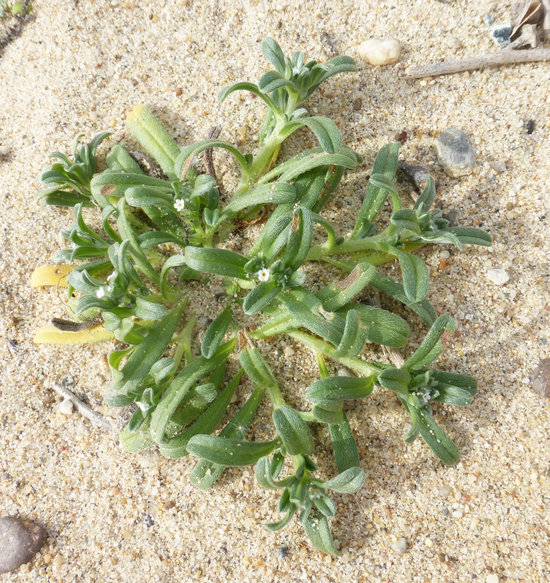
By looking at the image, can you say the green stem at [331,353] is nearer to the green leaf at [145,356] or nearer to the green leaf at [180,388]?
the green leaf at [180,388]

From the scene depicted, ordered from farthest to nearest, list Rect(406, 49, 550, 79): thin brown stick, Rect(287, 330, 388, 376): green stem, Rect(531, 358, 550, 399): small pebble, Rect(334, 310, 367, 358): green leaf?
Rect(406, 49, 550, 79): thin brown stick, Rect(531, 358, 550, 399): small pebble, Rect(287, 330, 388, 376): green stem, Rect(334, 310, 367, 358): green leaf

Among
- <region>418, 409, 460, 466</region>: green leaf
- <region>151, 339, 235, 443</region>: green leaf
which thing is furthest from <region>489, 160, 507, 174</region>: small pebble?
<region>151, 339, 235, 443</region>: green leaf

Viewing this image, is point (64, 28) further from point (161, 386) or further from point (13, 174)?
point (161, 386)

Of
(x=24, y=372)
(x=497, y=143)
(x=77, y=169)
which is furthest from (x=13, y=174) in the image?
(x=497, y=143)

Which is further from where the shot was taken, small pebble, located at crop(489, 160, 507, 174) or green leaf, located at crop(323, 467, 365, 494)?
small pebble, located at crop(489, 160, 507, 174)

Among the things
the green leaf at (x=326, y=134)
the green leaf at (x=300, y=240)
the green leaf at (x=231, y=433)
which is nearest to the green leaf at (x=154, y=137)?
the green leaf at (x=326, y=134)

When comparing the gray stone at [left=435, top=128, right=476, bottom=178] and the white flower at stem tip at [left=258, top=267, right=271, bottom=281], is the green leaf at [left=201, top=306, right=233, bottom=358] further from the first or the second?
the gray stone at [left=435, top=128, right=476, bottom=178]
